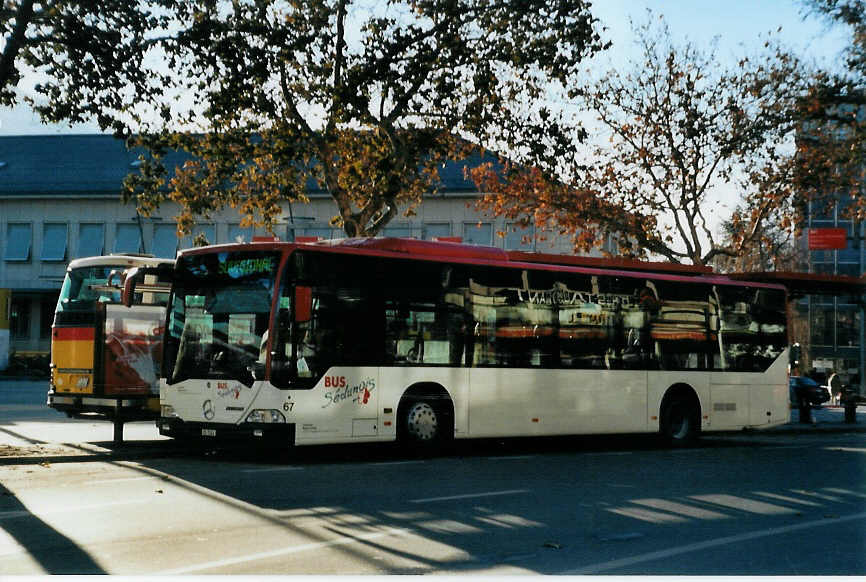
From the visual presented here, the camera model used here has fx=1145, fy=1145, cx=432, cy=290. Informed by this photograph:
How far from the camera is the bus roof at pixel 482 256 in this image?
16172mm

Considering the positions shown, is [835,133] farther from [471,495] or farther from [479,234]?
[479,234]

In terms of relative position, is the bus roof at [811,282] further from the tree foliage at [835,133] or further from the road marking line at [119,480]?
the road marking line at [119,480]

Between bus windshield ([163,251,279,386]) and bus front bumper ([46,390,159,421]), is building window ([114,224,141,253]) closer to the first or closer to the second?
bus front bumper ([46,390,159,421])

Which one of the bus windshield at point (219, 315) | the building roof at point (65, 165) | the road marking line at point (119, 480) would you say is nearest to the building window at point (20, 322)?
the building roof at point (65, 165)

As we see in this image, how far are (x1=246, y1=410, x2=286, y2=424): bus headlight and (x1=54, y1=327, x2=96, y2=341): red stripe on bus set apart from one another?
5.26 meters

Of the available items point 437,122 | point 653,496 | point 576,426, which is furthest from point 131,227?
point 653,496

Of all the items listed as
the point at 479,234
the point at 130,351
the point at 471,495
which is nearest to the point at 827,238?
the point at 130,351

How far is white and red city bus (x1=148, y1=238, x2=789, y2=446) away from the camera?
15484 mm

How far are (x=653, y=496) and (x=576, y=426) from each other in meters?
6.35

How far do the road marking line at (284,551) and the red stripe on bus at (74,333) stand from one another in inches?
431

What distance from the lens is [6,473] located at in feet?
46.2

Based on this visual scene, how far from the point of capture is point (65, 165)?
66312 mm

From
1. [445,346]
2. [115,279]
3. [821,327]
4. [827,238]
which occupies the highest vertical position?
[827,238]

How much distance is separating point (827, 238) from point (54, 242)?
155 ft
